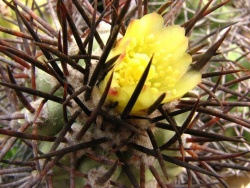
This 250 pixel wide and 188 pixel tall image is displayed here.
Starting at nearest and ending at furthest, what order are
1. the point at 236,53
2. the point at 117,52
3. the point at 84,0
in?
the point at 117,52 → the point at 84,0 → the point at 236,53

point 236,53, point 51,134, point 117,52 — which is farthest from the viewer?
point 236,53

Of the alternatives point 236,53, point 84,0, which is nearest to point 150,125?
point 84,0

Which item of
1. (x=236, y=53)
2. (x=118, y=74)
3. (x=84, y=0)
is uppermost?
(x=236, y=53)

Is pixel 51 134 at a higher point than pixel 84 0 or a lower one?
lower

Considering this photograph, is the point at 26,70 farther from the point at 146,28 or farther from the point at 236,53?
the point at 236,53

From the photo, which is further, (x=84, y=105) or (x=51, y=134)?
(x=51, y=134)

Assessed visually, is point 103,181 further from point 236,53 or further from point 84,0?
point 236,53
